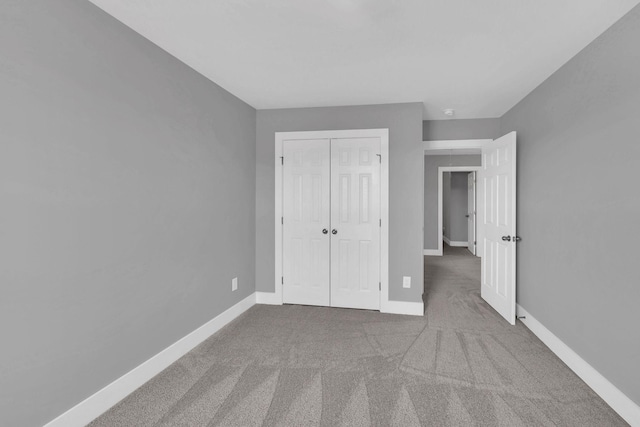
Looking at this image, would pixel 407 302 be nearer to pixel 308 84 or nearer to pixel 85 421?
pixel 308 84

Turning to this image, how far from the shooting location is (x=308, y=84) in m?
2.97

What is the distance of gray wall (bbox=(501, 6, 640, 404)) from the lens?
1820 millimetres

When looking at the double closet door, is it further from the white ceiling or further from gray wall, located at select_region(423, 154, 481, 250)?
gray wall, located at select_region(423, 154, 481, 250)

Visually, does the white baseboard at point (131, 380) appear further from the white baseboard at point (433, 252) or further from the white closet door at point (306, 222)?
the white baseboard at point (433, 252)

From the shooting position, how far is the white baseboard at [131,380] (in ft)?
5.61

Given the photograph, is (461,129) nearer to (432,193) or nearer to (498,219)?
(498,219)

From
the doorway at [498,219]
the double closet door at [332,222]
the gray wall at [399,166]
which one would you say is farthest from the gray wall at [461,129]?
the double closet door at [332,222]

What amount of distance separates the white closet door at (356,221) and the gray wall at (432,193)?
170 inches

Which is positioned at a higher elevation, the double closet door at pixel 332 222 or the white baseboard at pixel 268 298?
the double closet door at pixel 332 222

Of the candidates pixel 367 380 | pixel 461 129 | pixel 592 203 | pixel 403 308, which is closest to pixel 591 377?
pixel 592 203

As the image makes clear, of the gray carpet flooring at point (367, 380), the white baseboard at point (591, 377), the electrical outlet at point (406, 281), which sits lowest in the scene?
the gray carpet flooring at point (367, 380)

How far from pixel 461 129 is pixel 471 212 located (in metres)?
4.83

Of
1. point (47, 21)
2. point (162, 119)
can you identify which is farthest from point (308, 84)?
point (47, 21)

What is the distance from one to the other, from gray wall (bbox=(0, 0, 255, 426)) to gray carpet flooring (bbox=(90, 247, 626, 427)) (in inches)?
16.2
